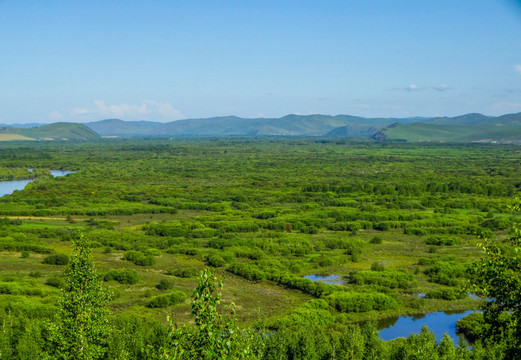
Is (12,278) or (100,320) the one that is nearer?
(100,320)

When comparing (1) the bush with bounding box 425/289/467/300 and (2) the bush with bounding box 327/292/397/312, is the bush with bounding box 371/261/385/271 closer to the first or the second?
(1) the bush with bounding box 425/289/467/300

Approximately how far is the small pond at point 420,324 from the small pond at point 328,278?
10.1 meters

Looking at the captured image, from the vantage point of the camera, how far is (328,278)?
55750mm

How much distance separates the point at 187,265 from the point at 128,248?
445 inches

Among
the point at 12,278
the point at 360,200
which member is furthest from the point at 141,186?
the point at 12,278

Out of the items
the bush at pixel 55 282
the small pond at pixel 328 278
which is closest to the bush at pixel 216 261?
the small pond at pixel 328 278

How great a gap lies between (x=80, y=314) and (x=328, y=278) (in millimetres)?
41555

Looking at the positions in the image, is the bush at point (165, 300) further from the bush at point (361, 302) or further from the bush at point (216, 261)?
the bush at point (361, 302)

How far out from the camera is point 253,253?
209 feet

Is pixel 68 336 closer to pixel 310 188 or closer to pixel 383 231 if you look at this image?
pixel 383 231

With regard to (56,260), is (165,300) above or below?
below

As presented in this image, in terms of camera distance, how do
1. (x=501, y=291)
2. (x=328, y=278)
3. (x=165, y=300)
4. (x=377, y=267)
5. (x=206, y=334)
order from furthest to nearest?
(x=377, y=267), (x=328, y=278), (x=165, y=300), (x=501, y=291), (x=206, y=334)

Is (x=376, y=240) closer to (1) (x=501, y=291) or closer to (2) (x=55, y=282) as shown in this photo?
(2) (x=55, y=282)

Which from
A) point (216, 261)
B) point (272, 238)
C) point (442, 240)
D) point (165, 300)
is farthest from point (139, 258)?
point (442, 240)
